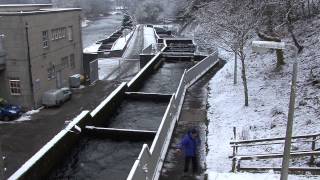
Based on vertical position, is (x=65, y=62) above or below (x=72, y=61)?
above

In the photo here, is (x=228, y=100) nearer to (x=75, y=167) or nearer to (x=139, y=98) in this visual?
(x=139, y=98)

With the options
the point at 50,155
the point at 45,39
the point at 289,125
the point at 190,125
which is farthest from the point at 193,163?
the point at 45,39

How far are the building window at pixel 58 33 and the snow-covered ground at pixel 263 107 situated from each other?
17182 millimetres

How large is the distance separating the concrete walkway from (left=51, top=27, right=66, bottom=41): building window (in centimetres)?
1621

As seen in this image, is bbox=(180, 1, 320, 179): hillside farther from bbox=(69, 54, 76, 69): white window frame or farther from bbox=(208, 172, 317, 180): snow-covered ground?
bbox=(69, 54, 76, 69): white window frame

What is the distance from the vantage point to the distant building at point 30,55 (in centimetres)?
3425

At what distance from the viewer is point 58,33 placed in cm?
4178

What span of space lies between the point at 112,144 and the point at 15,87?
23.2m

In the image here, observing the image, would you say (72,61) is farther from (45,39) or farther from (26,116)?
(26,116)

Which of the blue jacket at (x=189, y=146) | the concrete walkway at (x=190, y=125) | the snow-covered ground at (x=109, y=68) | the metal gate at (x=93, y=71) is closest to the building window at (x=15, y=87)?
the metal gate at (x=93, y=71)

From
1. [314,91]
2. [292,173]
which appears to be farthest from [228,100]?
[292,173]

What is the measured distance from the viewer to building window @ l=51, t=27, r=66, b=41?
132ft

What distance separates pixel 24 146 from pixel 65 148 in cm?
1436

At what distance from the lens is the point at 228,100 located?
81.8ft
